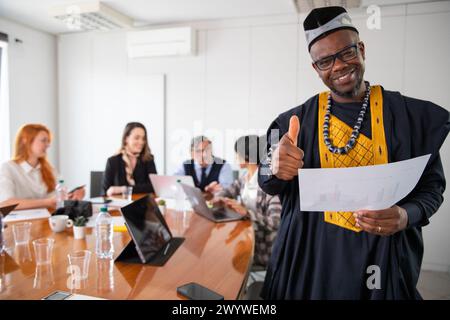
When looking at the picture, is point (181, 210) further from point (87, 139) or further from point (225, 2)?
point (87, 139)

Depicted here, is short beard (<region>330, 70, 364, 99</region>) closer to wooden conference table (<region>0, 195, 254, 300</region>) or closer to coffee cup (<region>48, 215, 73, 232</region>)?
wooden conference table (<region>0, 195, 254, 300</region>)

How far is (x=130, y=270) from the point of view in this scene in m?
1.19

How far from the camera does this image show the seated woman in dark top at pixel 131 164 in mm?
3020

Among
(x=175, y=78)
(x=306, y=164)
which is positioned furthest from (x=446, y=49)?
(x=175, y=78)

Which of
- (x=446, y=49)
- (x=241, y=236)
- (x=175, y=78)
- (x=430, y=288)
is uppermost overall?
(x=175, y=78)

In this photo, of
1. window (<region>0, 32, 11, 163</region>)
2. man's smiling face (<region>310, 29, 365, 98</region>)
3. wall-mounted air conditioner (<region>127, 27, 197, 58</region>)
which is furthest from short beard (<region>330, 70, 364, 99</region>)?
window (<region>0, 32, 11, 163</region>)

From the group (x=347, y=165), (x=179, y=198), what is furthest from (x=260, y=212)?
(x=347, y=165)

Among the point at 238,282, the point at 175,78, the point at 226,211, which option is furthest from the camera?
the point at 175,78

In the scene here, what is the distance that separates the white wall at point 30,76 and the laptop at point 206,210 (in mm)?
2883

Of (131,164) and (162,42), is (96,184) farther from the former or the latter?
(162,42)

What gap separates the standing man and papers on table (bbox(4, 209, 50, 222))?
62.0 inches

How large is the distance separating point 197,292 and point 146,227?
0.42 meters

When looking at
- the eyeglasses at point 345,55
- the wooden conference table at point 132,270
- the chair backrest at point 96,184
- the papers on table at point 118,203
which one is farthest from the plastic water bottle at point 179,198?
the eyeglasses at point 345,55
